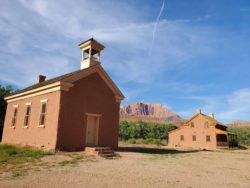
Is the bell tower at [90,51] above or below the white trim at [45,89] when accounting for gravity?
above

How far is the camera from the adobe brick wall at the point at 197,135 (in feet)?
148

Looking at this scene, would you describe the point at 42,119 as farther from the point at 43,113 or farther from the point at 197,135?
the point at 197,135

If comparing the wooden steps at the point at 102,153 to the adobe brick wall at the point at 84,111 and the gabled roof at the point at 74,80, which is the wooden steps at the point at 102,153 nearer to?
the adobe brick wall at the point at 84,111

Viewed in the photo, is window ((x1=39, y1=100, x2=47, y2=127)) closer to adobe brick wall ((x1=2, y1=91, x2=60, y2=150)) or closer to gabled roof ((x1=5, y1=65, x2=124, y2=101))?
adobe brick wall ((x1=2, y1=91, x2=60, y2=150))

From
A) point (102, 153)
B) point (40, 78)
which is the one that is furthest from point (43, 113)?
point (40, 78)

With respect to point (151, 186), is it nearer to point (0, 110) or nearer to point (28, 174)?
point (28, 174)

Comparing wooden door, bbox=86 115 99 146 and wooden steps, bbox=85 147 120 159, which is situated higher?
wooden door, bbox=86 115 99 146

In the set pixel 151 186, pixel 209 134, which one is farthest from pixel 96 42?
pixel 209 134

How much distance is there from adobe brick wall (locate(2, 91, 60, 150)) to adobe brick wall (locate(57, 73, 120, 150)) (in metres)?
0.66

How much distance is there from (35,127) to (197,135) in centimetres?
3596

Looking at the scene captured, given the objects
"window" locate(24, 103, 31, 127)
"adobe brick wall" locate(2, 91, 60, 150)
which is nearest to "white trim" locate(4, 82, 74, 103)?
"adobe brick wall" locate(2, 91, 60, 150)

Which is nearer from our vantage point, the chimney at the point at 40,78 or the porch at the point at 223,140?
the chimney at the point at 40,78

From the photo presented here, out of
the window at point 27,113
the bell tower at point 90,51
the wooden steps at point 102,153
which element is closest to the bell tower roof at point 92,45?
the bell tower at point 90,51

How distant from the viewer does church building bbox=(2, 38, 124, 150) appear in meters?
17.6
